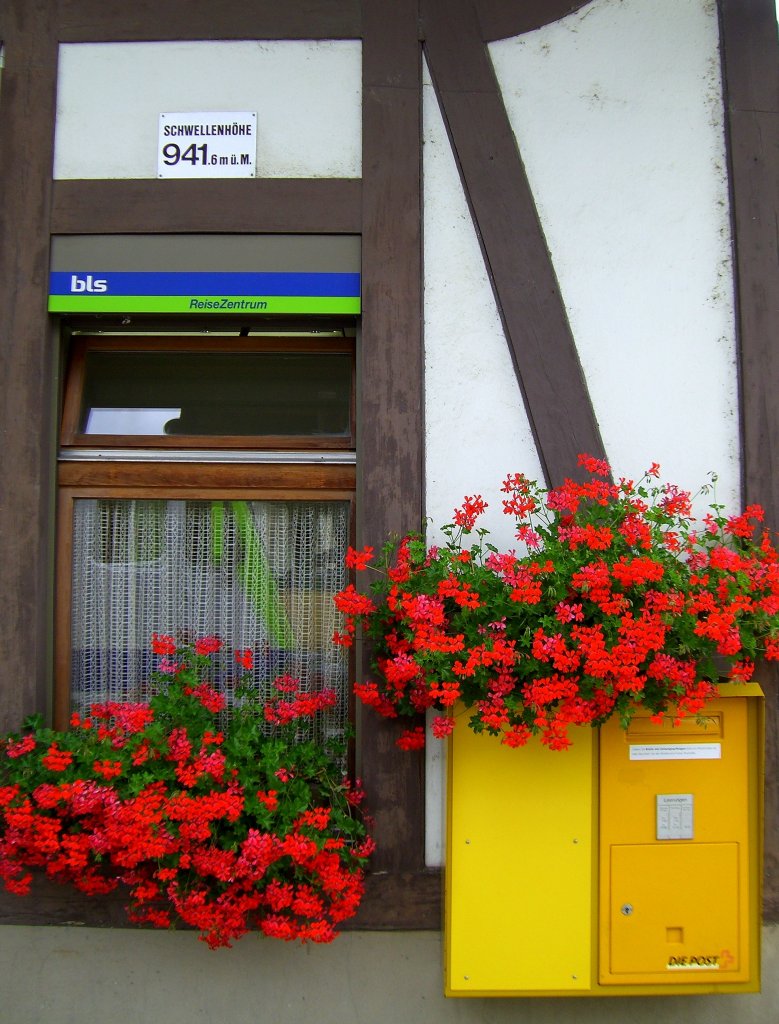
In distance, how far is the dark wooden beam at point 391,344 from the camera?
9.59 feet

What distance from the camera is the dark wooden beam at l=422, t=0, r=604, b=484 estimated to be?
2965 millimetres

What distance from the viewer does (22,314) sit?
3.06 meters

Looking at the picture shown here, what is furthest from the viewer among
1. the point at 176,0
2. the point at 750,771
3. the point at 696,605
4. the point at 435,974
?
the point at 176,0

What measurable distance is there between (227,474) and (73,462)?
629mm

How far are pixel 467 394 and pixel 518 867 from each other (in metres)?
1.72

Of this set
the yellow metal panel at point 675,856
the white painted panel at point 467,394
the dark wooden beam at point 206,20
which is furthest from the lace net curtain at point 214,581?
the dark wooden beam at point 206,20

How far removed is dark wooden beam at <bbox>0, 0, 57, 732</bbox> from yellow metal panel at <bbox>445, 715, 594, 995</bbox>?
1679 millimetres

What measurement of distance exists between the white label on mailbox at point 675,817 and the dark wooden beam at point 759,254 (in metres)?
0.49

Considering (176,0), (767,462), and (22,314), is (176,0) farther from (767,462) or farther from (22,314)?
(767,462)

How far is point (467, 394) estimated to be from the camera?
3.01m

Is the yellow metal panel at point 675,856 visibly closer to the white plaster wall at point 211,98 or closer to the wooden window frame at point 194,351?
the wooden window frame at point 194,351

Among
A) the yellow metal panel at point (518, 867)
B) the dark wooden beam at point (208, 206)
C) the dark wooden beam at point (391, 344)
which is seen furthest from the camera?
the dark wooden beam at point (208, 206)

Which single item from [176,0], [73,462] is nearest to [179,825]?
[73,462]

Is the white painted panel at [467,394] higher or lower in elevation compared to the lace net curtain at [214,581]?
higher
